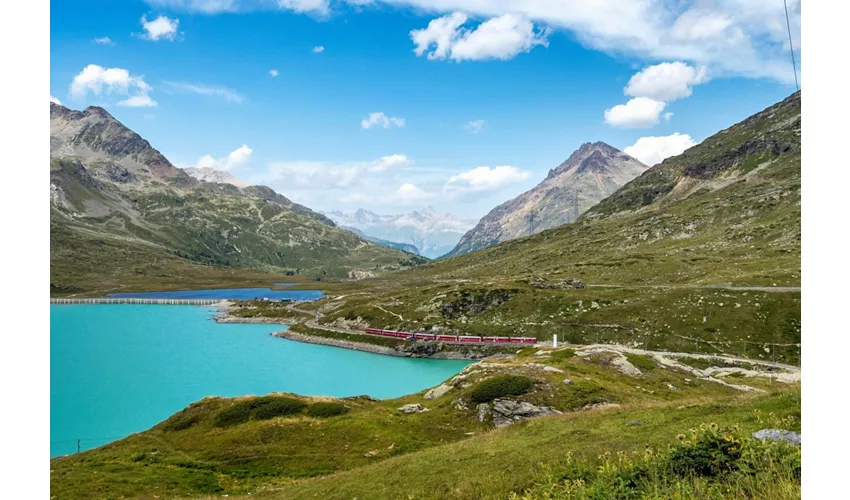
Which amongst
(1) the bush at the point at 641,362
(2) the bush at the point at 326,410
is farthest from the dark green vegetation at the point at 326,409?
(1) the bush at the point at 641,362

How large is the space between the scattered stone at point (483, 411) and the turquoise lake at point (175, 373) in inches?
1684

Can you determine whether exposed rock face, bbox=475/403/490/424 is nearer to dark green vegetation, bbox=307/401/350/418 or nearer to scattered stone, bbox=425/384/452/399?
scattered stone, bbox=425/384/452/399

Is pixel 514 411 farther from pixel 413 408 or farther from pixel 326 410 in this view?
pixel 326 410

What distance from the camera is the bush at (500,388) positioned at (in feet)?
135

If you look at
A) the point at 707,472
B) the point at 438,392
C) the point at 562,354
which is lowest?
the point at 438,392

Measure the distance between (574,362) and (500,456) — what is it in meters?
34.5

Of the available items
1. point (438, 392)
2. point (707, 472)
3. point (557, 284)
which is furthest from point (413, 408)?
point (557, 284)

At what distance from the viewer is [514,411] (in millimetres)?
39062

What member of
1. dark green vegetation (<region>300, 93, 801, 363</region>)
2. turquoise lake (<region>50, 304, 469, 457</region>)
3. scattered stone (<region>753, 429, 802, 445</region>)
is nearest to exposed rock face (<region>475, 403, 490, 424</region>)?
scattered stone (<region>753, 429, 802, 445</region>)

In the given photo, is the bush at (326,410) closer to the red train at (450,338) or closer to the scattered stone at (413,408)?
the scattered stone at (413,408)

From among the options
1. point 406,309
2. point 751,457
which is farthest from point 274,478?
point 406,309

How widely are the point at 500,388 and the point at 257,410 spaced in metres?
22.6

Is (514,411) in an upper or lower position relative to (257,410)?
upper

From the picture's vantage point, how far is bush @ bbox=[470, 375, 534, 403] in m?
41.2
